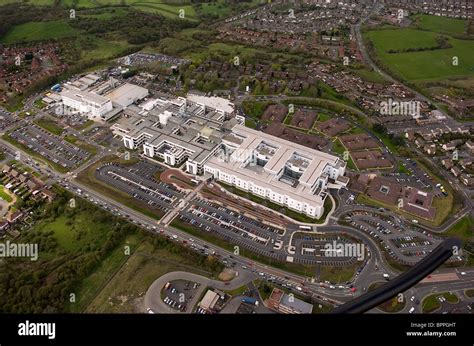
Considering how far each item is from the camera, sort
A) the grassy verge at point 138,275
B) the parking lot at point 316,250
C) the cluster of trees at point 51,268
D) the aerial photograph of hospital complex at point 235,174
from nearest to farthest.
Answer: the cluster of trees at point 51,268 → the grassy verge at point 138,275 → the aerial photograph of hospital complex at point 235,174 → the parking lot at point 316,250

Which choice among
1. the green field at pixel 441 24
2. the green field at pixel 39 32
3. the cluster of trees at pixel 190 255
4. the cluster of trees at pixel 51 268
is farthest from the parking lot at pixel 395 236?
the green field at pixel 39 32

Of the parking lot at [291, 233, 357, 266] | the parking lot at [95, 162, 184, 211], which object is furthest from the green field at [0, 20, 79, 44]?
the parking lot at [291, 233, 357, 266]

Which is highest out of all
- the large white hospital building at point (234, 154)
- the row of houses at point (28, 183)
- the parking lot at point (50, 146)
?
the large white hospital building at point (234, 154)

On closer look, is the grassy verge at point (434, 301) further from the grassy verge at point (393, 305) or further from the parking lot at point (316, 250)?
the parking lot at point (316, 250)

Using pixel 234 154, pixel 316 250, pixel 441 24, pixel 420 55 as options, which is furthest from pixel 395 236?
pixel 441 24

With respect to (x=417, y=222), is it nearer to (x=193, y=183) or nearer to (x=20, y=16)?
(x=193, y=183)
